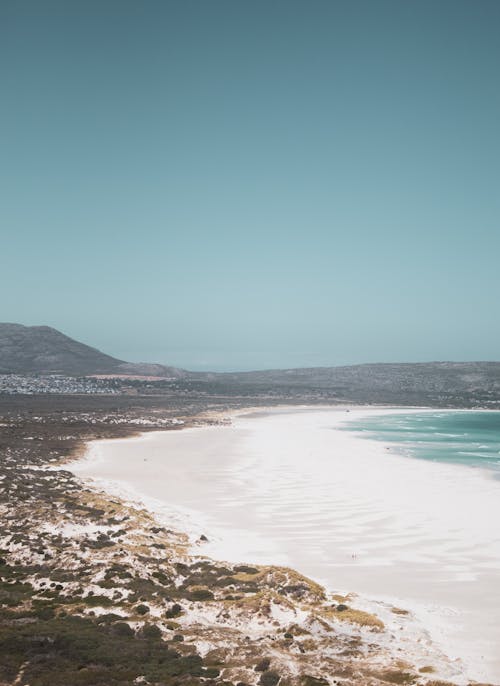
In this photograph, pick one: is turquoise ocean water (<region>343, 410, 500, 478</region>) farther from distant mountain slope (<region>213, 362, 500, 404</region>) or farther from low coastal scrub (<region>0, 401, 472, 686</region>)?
distant mountain slope (<region>213, 362, 500, 404</region>)

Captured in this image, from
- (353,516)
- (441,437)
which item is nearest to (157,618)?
(353,516)

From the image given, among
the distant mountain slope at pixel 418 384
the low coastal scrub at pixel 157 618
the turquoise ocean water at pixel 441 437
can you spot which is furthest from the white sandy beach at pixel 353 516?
the distant mountain slope at pixel 418 384

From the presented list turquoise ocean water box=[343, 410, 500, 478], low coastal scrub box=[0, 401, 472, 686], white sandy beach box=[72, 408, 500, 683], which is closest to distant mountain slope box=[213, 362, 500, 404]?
turquoise ocean water box=[343, 410, 500, 478]

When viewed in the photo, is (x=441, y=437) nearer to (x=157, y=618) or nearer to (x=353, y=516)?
Result: (x=353, y=516)

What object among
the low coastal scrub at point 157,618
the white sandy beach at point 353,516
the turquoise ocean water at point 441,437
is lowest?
the turquoise ocean water at point 441,437

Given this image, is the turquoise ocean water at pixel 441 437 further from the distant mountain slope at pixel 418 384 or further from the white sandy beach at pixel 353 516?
the distant mountain slope at pixel 418 384

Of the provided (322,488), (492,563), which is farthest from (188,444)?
(492,563)
